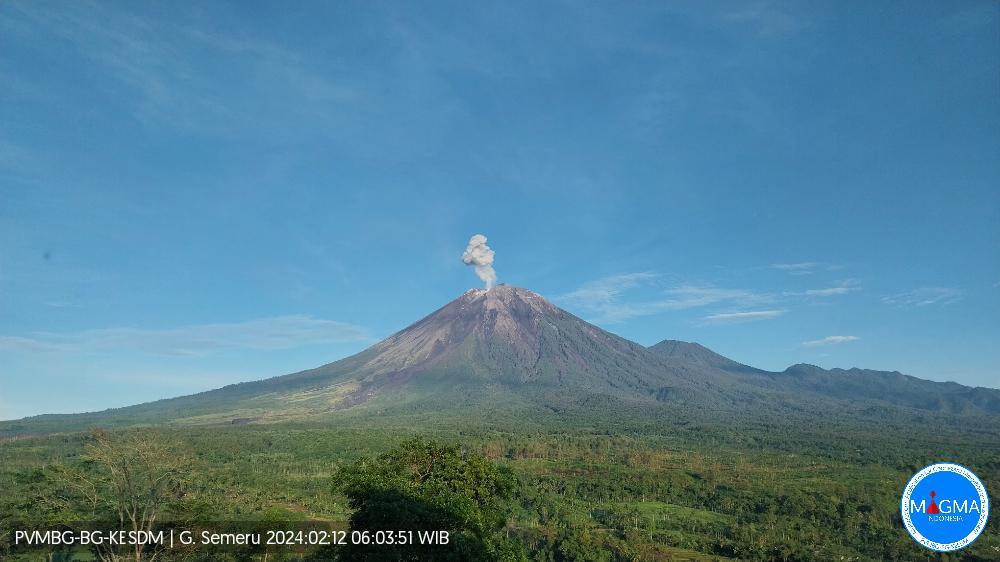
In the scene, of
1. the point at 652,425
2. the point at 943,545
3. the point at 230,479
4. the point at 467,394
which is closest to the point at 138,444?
the point at 943,545

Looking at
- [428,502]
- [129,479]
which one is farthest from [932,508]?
[129,479]

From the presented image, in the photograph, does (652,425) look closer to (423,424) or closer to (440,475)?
(423,424)

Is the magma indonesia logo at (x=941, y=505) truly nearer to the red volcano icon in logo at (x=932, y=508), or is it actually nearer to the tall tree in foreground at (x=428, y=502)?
the red volcano icon in logo at (x=932, y=508)

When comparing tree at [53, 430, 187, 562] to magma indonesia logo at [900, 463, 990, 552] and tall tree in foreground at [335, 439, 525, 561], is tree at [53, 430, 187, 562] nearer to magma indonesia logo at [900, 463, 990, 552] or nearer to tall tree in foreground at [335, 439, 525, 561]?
tall tree in foreground at [335, 439, 525, 561]

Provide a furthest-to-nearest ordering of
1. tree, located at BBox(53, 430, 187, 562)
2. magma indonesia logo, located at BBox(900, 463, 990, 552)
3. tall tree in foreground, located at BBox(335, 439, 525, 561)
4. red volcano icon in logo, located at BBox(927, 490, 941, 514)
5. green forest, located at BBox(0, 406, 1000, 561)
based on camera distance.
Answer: red volcano icon in logo, located at BBox(927, 490, 941, 514), magma indonesia logo, located at BBox(900, 463, 990, 552), green forest, located at BBox(0, 406, 1000, 561), tree, located at BBox(53, 430, 187, 562), tall tree in foreground, located at BBox(335, 439, 525, 561)

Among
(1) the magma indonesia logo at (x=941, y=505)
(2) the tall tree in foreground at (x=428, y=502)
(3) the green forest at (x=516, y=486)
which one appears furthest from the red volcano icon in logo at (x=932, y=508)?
(2) the tall tree in foreground at (x=428, y=502)

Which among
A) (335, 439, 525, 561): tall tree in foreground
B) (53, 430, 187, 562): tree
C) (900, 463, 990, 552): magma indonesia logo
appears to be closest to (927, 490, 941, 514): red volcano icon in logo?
(900, 463, 990, 552): magma indonesia logo
